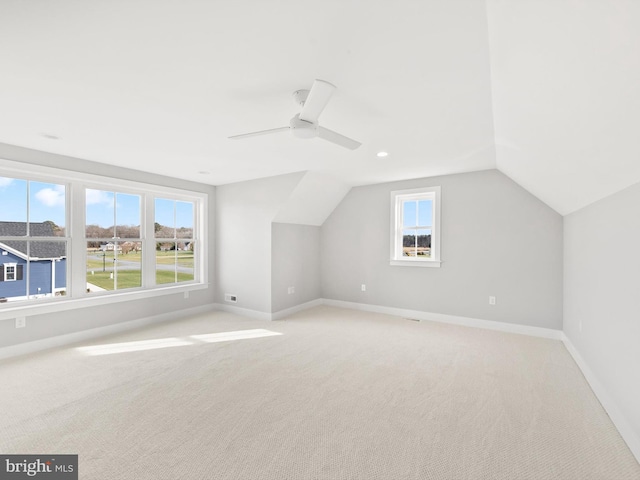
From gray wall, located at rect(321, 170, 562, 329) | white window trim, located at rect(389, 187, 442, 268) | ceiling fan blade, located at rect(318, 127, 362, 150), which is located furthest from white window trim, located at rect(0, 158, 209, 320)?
white window trim, located at rect(389, 187, 442, 268)

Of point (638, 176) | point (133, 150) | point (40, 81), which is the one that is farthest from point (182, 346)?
point (638, 176)

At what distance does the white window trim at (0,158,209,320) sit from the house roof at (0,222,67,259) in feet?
0.35

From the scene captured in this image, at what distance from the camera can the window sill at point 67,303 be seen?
325cm

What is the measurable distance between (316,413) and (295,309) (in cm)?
310

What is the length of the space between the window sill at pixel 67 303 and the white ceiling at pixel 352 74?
184 centimetres

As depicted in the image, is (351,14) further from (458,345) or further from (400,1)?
(458,345)

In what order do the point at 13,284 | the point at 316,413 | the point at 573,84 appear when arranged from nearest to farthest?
the point at 573,84 → the point at 316,413 → the point at 13,284

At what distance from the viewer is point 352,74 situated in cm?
182

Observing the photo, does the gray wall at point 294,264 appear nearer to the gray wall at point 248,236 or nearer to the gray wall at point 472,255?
the gray wall at point 248,236

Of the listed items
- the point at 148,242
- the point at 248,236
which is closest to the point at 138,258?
the point at 148,242

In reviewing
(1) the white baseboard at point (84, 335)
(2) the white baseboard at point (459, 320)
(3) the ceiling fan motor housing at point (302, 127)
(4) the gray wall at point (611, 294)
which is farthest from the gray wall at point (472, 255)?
(3) the ceiling fan motor housing at point (302, 127)

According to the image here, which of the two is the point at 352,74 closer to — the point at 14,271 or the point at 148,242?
the point at 148,242

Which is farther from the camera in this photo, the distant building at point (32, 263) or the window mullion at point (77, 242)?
the window mullion at point (77, 242)

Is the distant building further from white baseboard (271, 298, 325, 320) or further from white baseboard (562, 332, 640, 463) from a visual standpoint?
white baseboard (562, 332, 640, 463)
